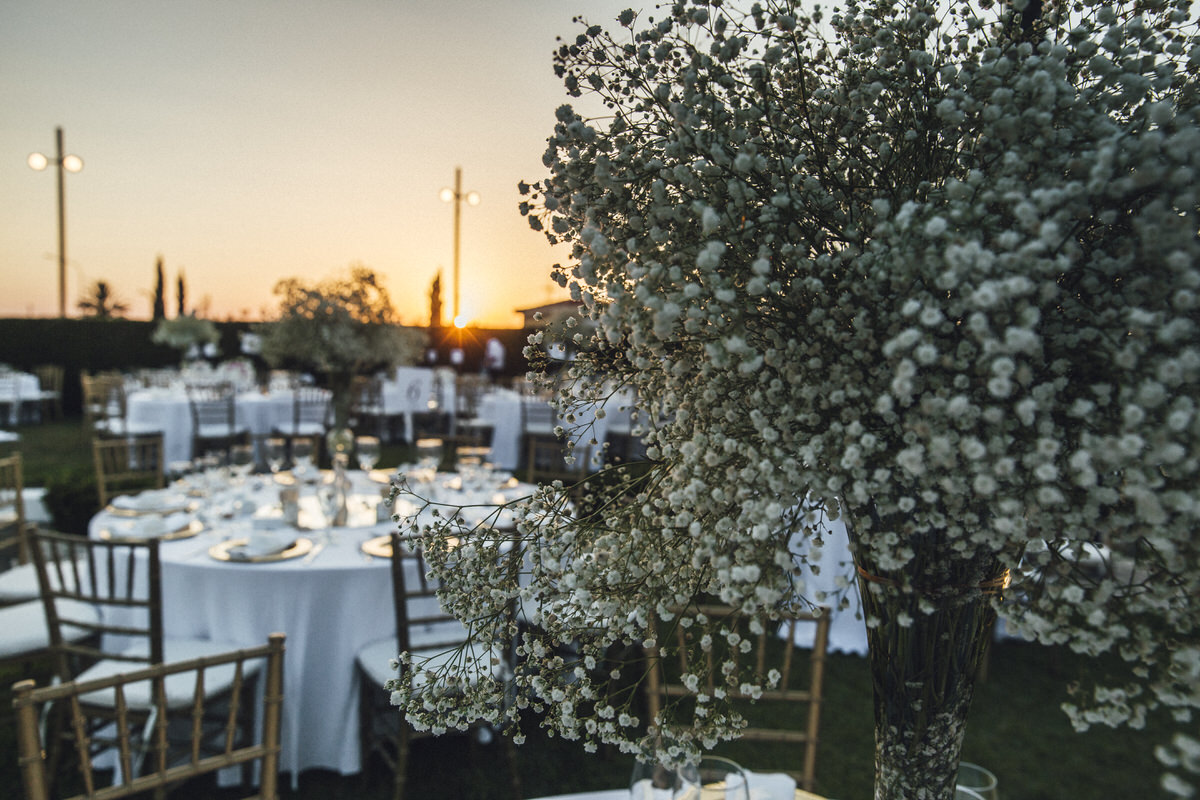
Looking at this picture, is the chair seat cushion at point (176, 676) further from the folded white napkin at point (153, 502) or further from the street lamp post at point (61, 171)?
the street lamp post at point (61, 171)

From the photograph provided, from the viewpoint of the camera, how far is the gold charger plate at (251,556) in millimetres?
2660

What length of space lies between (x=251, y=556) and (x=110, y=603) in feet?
1.51

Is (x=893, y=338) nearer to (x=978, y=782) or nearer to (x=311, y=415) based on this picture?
(x=978, y=782)

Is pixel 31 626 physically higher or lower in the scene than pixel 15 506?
lower

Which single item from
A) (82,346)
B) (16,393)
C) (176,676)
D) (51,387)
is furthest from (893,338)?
(82,346)

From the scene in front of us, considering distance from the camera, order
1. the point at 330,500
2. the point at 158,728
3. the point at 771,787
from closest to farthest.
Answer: the point at 771,787 → the point at 158,728 → the point at 330,500

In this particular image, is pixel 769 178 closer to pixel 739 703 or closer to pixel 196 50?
pixel 739 703

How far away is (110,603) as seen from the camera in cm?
248

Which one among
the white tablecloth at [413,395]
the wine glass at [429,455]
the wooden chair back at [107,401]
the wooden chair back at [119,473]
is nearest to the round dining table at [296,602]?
the wine glass at [429,455]

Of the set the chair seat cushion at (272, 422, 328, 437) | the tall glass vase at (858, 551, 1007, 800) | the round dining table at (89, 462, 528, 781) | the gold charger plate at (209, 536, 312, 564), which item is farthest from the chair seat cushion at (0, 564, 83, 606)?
the chair seat cushion at (272, 422, 328, 437)

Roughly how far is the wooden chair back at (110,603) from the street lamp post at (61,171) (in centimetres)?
1193

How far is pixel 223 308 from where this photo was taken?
1568 cm

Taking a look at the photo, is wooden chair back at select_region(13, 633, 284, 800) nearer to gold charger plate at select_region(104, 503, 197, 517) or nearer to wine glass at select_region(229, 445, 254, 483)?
gold charger plate at select_region(104, 503, 197, 517)

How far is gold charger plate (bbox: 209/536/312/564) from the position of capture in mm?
2660
